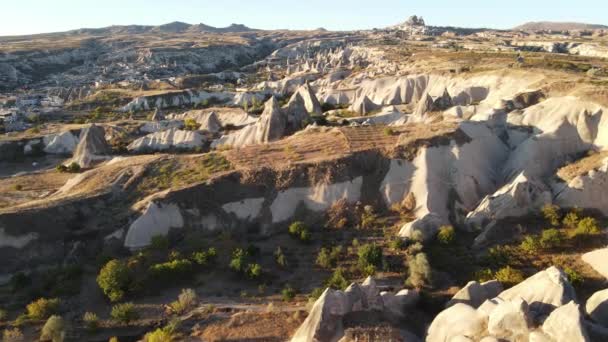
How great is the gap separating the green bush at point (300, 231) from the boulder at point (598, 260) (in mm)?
17056

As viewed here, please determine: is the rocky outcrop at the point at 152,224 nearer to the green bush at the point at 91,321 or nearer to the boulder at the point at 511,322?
the green bush at the point at 91,321

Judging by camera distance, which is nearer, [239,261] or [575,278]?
[575,278]

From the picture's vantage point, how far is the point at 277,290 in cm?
2812

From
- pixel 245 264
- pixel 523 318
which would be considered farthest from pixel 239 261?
pixel 523 318

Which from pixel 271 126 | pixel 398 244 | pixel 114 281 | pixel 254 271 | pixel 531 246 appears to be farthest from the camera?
pixel 271 126

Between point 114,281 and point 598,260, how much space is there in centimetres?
2744

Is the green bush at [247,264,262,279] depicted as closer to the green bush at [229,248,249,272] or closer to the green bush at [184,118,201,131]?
the green bush at [229,248,249,272]

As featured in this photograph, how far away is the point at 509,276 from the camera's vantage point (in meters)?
26.0

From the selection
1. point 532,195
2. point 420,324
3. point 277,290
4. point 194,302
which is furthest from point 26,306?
point 532,195

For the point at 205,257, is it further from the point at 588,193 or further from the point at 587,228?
the point at 588,193

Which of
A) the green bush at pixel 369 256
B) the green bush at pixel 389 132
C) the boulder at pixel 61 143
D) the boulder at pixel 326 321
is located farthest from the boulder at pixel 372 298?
the boulder at pixel 61 143

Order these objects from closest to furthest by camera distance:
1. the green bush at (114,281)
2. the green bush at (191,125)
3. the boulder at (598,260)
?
the boulder at (598,260)
the green bush at (114,281)
the green bush at (191,125)

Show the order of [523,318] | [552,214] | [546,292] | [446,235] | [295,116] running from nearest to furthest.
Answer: [523,318] < [546,292] < [446,235] < [552,214] < [295,116]

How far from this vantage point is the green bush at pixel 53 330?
23.9m
